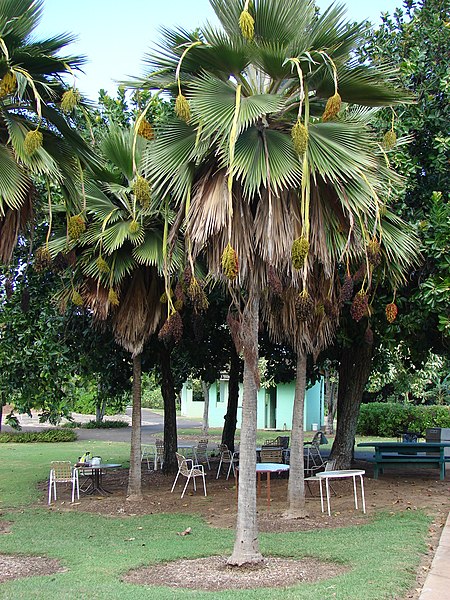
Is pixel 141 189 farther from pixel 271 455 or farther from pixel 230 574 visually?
pixel 271 455

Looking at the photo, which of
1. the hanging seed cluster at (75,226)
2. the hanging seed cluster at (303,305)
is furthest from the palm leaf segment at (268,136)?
the hanging seed cluster at (75,226)

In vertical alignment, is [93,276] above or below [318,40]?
below

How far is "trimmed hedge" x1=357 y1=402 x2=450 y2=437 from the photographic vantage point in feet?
103

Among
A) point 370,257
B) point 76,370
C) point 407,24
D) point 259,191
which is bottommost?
point 76,370

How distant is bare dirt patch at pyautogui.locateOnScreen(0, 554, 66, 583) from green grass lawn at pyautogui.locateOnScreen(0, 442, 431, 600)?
0.15m

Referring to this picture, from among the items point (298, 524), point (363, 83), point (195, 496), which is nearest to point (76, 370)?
point (195, 496)

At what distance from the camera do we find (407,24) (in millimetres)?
13180

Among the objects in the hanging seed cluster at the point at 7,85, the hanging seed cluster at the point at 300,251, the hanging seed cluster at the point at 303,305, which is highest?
the hanging seed cluster at the point at 7,85

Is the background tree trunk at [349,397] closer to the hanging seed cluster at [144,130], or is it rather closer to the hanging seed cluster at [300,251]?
the hanging seed cluster at [300,251]

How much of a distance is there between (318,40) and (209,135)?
1.64 meters

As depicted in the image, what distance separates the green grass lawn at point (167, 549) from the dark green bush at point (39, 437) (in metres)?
16.7

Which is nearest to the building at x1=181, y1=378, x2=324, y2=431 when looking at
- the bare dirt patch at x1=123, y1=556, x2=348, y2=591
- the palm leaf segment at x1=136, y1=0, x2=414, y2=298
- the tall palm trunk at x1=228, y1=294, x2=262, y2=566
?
the bare dirt patch at x1=123, y1=556, x2=348, y2=591

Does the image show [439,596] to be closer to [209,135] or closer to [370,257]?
[370,257]

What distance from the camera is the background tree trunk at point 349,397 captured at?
1503 cm
